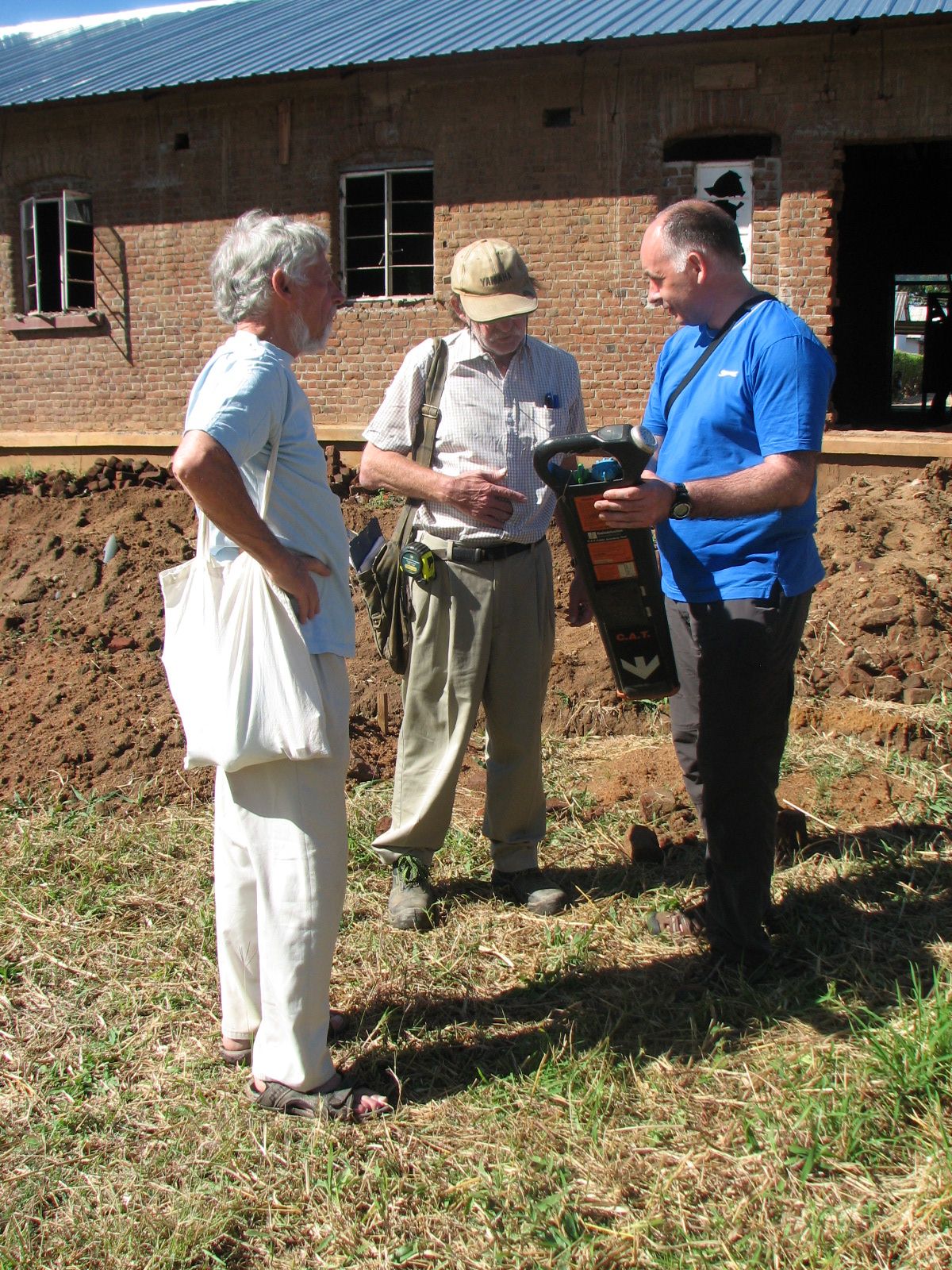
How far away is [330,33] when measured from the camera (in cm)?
1244

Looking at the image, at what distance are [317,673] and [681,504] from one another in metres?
1.01

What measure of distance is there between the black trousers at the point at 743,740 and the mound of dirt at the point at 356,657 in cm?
224

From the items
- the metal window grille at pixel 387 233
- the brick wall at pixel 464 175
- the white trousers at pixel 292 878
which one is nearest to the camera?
the white trousers at pixel 292 878

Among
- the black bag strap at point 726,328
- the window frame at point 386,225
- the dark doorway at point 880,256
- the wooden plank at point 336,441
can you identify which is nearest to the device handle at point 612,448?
the black bag strap at point 726,328

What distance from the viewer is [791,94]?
10.1 m

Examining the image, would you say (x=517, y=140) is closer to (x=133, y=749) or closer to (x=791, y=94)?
(x=791, y=94)

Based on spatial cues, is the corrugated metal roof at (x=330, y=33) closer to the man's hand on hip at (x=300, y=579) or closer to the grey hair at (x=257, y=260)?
the grey hair at (x=257, y=260)

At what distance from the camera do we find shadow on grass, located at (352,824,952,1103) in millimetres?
3033

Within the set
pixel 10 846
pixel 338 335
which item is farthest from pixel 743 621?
pixel 338 335

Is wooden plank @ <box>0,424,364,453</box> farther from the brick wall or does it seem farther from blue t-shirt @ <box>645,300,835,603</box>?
blue t-shirt @ <box>645,300,835,603</box>

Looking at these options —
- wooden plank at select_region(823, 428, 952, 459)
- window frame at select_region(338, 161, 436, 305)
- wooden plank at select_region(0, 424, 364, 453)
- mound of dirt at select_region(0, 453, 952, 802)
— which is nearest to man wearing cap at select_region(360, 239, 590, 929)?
mound of dirt at select_region(0, 453, 952, 802)

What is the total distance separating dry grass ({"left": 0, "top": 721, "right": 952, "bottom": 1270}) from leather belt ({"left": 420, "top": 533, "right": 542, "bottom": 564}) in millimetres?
1214

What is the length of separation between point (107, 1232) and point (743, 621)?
82.7 inches

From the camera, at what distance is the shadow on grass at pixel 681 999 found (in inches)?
119
